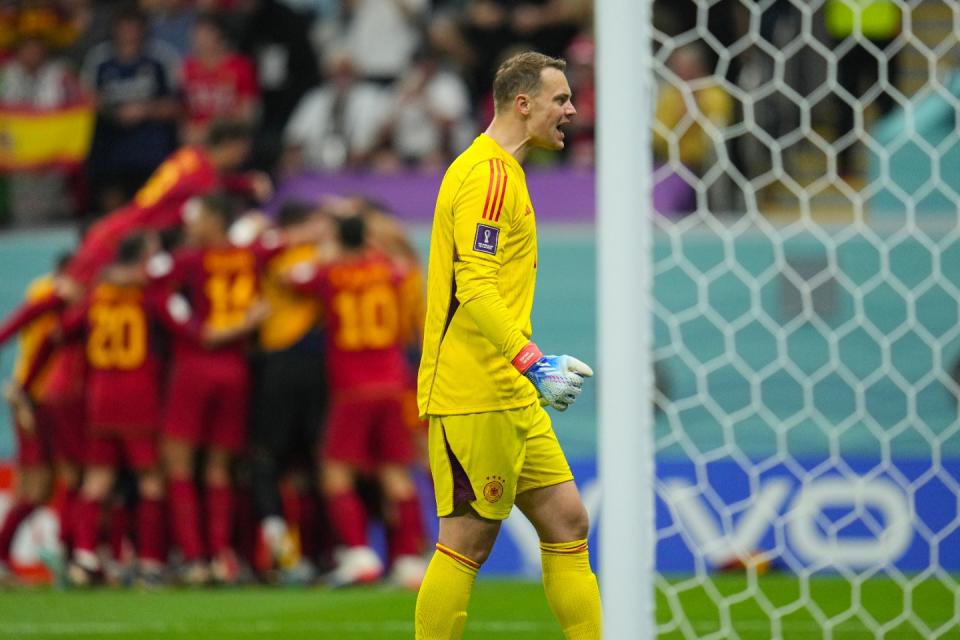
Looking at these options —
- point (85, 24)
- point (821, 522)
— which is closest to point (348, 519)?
point (821, 522)

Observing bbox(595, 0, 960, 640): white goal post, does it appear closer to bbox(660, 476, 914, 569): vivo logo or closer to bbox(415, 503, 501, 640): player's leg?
bbox(660, 476, 914, 569): vivo logo

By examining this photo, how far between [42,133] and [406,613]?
577 cm

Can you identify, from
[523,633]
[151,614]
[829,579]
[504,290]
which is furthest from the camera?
[829,579]

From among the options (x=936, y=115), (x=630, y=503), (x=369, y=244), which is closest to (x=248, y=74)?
(x=369, y=244)

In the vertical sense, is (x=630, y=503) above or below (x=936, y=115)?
below

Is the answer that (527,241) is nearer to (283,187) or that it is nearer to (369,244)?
(369,244)

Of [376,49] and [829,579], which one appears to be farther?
[376,49]

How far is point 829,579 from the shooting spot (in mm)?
8117

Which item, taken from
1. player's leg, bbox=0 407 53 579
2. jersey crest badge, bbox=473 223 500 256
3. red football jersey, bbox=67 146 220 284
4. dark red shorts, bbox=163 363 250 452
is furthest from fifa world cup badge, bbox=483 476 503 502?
red football jersey, bbox=67 146 220 284

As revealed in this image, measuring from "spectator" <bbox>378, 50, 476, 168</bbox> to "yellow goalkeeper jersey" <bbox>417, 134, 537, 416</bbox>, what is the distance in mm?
6666

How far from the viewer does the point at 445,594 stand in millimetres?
4211

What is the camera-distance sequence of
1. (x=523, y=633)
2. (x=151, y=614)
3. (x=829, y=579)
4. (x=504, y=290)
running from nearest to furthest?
1. (x=504, y=290)
2. (x=523, y=633)
3. (x=151, y=614)
4. (x=829, y=579)

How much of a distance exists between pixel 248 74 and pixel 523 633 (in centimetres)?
610

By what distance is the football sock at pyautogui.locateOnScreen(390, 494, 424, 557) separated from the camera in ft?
26.7
